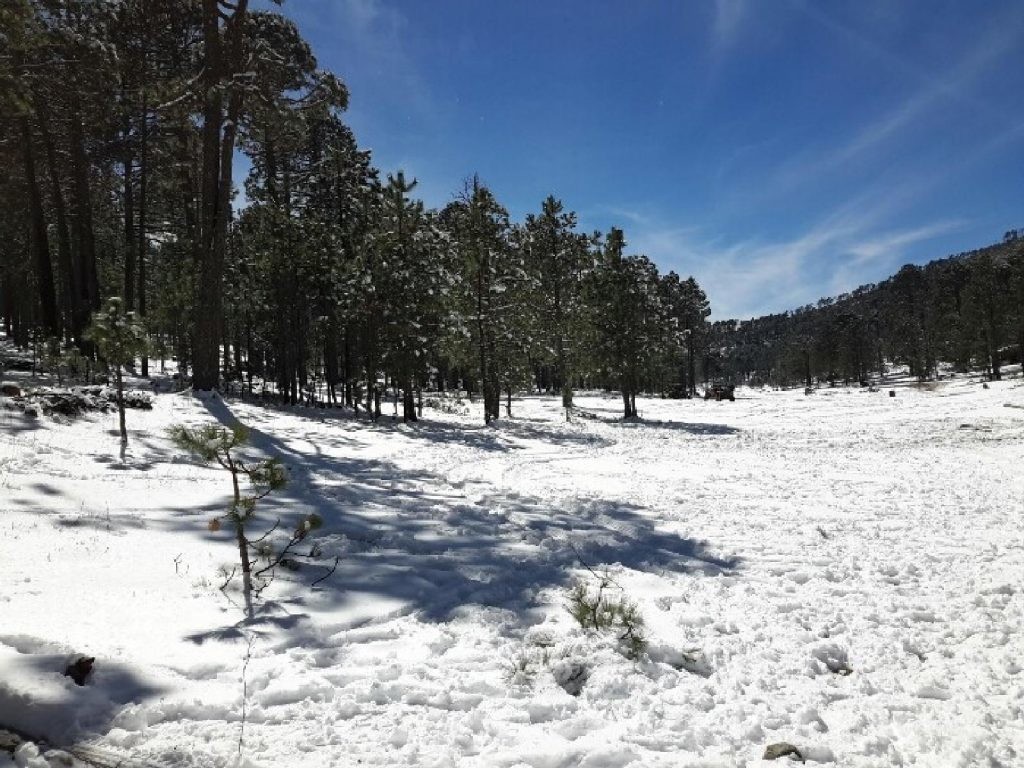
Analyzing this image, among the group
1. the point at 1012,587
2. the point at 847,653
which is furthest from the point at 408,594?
the point at 1012,587

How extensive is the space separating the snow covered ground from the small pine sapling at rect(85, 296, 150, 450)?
1.31 m

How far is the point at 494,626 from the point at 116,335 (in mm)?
9269

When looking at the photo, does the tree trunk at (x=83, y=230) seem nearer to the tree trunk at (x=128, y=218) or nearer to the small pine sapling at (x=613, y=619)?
the tree trunk at (x=128, y=218)

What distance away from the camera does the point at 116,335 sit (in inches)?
390

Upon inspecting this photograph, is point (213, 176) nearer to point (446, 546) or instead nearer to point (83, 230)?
point (83, 230)

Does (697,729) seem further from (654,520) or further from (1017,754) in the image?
(654,520)

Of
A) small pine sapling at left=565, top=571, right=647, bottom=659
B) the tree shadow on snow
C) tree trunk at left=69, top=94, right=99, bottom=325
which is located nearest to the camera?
small pine sapling at left=565, top=571, right=647, bottom=659

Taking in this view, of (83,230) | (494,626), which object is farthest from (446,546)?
(83,230)

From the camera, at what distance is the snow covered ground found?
2.99 metres

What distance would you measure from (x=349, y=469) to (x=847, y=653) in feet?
29.2

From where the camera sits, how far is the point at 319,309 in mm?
26047

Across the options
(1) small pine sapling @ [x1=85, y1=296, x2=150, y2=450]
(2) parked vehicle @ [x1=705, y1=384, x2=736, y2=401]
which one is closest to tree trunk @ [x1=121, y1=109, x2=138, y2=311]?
(1) small pine sapling @ [x1=85, y1=296, x2=150, y2=450]

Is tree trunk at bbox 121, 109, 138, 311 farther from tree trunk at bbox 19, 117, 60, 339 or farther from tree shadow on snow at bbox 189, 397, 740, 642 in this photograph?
tree shadow on snow at bbox 189, 397, 740, 642

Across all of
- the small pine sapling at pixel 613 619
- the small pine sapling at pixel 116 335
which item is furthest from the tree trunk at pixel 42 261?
the small pine sapling at pixel 613 619
